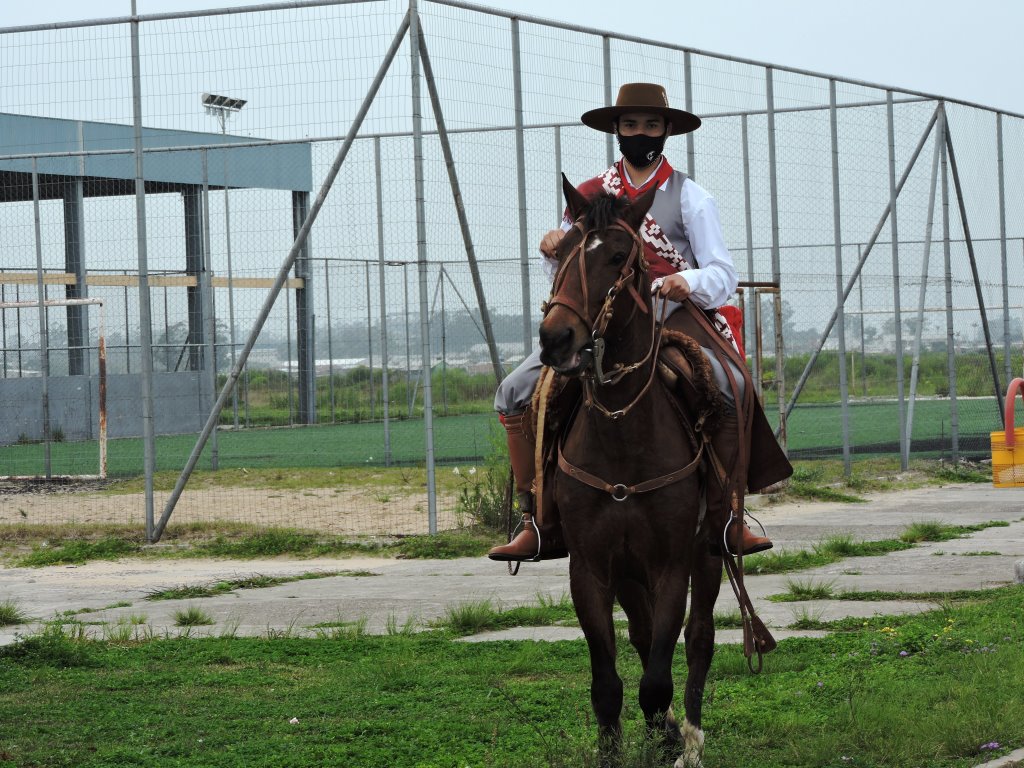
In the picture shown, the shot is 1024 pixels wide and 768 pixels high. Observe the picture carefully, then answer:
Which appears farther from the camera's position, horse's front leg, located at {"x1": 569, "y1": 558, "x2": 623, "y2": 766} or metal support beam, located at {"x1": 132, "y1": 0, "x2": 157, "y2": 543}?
metal support beam, located at {"x1": 132, "y1": 0, "x2": 157, "y2": 543}

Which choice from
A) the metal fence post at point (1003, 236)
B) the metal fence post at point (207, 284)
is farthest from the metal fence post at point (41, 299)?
the metal fence post at point (1003, 236)

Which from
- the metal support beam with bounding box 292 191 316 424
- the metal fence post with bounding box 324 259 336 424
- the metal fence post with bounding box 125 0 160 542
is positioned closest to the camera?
the metal fence post with bounding box 125 0 160 542

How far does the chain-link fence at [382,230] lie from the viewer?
13.1m

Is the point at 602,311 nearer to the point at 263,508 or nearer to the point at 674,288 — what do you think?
the point at 674,288

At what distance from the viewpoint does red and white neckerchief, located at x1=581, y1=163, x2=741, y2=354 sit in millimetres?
5707

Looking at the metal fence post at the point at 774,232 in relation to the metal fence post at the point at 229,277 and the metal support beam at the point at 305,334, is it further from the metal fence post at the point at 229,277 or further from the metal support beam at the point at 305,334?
the metal fence post at the point at 229,277

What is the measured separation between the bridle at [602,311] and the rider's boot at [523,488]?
743 mm

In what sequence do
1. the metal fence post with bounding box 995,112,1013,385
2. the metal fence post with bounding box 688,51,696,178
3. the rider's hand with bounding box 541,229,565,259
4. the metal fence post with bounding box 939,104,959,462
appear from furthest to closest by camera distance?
1. the metal fence post with bounding box 995,112,1013,385
2. the metal fence post with bounding box 939,104,959,462
3. the metal fence post with bounding box 688,51,696,178
4. the rider's hand with bounding box 541,229,565,259

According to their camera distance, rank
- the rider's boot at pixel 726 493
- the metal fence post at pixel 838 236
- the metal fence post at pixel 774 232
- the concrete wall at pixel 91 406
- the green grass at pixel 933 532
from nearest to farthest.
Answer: the rider's boot at pixel 726 493
the green grass at pixel 933 532
the metal fence post at pixel 774 232
the metal fence post at pixel 838 236
the concrete wall at pixel 91 406

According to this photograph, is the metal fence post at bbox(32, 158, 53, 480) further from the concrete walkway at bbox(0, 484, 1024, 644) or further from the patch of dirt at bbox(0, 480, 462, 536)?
the concrete walkway at bbox(0, 484, 1024, 644)

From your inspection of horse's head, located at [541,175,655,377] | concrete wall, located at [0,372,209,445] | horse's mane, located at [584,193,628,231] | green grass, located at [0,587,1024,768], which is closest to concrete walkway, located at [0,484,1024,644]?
green grass, located at [0,587,1024,768]

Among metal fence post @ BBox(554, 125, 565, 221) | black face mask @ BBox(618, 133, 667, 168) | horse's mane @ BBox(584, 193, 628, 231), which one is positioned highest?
metal fence post @ BBox(554, 125, 565, 221)

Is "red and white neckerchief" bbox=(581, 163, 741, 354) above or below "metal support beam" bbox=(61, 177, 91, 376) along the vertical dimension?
below

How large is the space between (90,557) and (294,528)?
1.97 m
